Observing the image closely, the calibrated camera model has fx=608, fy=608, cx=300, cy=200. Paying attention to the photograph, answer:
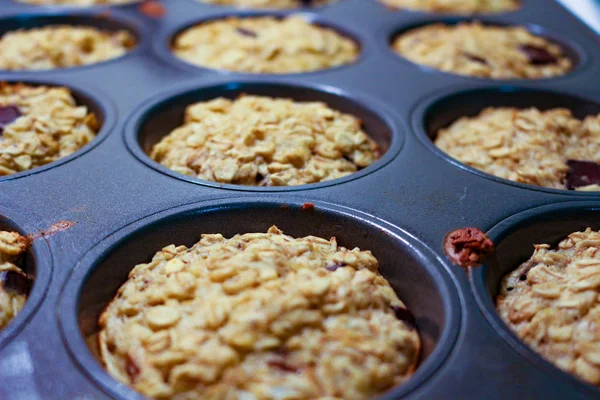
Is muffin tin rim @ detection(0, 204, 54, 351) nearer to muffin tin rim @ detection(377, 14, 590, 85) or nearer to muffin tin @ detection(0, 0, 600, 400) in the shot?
muffin tin @ detection(0, 0, 600, 400)

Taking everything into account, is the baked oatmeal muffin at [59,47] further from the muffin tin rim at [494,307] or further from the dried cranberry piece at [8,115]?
the muffin tin rim at [494,307]

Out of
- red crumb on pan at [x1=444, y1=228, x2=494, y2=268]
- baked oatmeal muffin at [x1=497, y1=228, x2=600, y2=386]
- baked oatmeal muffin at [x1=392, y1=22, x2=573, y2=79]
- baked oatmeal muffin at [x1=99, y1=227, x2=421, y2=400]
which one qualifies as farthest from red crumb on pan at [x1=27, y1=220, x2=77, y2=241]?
baked oatmeal muffin at [x1=392, y1=22, x2=573, y2=79]

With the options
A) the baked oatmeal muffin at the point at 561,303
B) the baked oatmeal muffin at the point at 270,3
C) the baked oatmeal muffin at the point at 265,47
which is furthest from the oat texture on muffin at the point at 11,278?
the baked oatmeal muffin at the point at 270,3

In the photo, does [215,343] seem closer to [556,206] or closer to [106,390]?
[106,390]

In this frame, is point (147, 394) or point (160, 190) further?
point (160, 190)

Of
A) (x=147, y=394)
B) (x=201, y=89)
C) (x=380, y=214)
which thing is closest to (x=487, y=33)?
(x=201, y=89)

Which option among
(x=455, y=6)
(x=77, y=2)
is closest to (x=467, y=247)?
(x=455, y=6)
